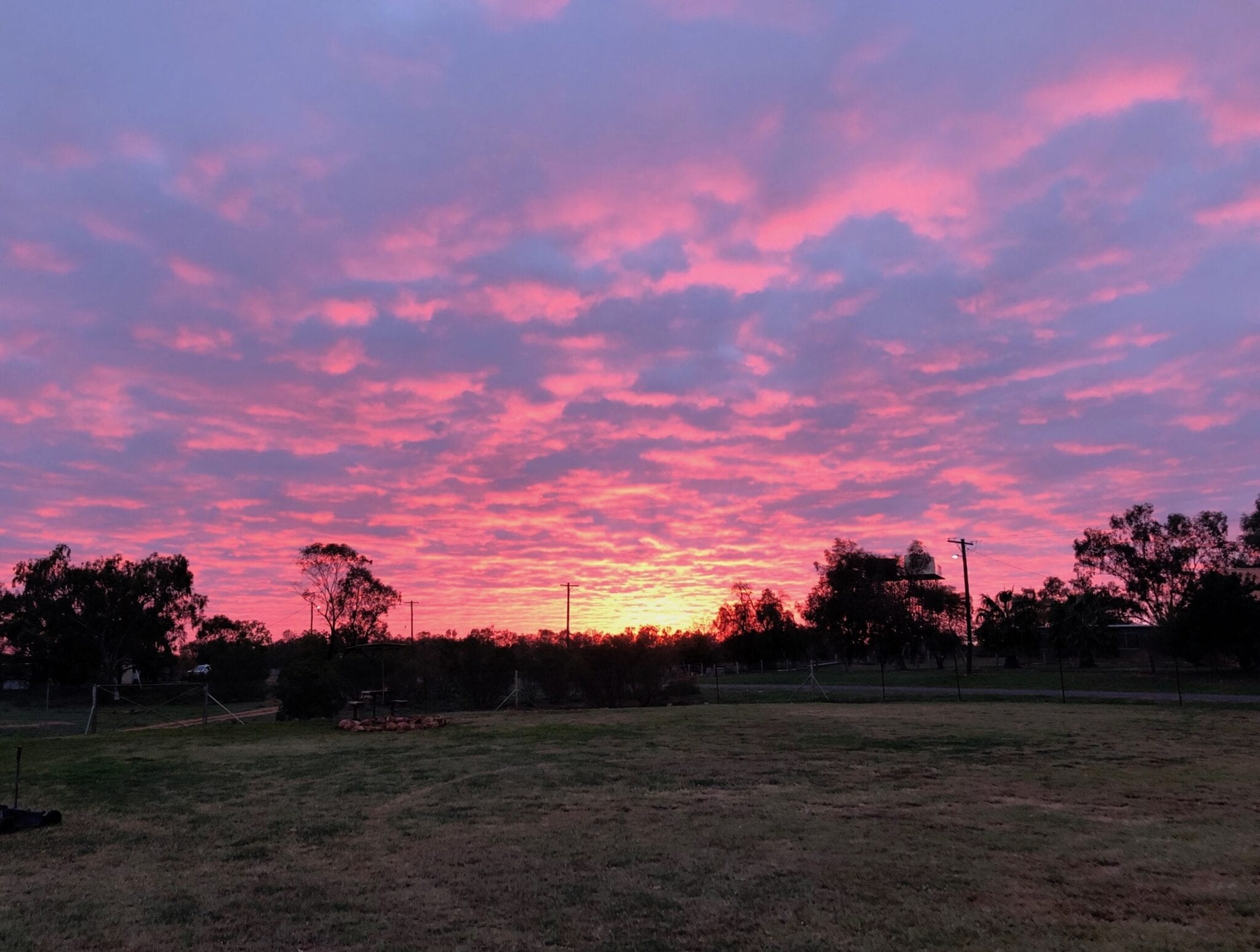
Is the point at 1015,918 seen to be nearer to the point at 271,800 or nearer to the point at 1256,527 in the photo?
the point at 271,800

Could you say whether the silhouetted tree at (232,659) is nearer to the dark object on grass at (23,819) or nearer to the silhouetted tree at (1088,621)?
the dark object on grass at (23,819)

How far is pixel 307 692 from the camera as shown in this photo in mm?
30547

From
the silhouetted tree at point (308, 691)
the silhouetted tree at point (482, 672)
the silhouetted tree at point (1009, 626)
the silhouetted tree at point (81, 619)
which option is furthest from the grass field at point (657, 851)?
the silhouetted tree at point (1009, 626)

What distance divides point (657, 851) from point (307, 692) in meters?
25.3

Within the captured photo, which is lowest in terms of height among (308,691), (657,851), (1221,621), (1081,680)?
(1081,680)

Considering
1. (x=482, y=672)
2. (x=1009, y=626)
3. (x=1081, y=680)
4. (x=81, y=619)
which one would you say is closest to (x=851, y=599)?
(x=1009, y=626)

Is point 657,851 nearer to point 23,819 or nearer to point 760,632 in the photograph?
point 23,819

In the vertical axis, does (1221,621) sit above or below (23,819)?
above

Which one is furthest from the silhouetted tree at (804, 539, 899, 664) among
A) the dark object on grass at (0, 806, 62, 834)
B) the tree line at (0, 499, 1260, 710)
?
the dark object on grass at (0, 806, 62, 834)

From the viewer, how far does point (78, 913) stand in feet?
23.0

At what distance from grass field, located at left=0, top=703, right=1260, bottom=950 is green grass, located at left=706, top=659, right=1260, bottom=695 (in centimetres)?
2332

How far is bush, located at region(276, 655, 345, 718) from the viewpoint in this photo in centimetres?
3058

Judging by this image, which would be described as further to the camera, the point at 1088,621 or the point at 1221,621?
the point at 1088,621

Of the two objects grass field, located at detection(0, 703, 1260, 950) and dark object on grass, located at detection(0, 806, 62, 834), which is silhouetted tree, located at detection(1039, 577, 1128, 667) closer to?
grass field, located at detection(0, 703, 1260, 950)
